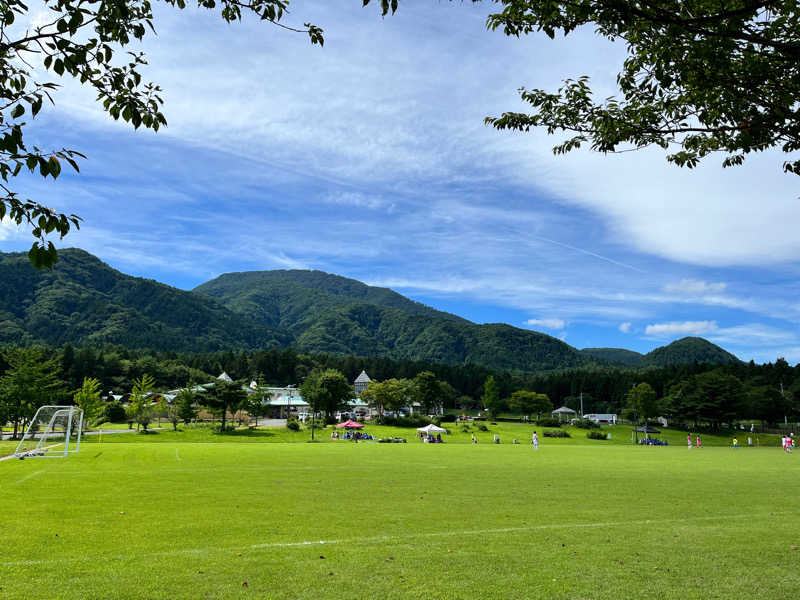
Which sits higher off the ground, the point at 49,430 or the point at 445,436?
the point at 49,430

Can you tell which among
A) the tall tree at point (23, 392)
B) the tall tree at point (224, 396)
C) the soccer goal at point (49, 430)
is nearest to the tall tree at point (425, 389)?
the tall tree at point (224, 396)

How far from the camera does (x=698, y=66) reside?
22.5 feet

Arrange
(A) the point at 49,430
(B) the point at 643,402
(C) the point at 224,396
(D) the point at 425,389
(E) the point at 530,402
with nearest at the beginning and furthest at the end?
1. (A) the point at 49,430
2. (C) the point at 224,396
3. (B) the point at 643,402
4. (D) the point at 425,389
5. (E) the point at 530,402

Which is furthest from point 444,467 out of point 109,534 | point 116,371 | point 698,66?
point 116,371

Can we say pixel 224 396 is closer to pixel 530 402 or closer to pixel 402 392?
pixel 402 392

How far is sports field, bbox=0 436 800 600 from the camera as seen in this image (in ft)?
22.4

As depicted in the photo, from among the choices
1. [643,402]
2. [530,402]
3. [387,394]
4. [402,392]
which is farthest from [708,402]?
[387,394]

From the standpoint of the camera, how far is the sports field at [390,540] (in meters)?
6.83

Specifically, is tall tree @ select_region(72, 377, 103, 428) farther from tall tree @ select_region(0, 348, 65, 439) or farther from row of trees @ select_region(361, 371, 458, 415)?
row of trees @ select_region(361, 371, 458, 415)

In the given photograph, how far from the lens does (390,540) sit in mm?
9203

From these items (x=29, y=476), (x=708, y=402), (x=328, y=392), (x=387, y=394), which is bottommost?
(x=29, y=476)

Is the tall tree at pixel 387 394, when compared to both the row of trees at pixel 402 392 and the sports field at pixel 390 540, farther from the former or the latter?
the sports field at pixel 390 540

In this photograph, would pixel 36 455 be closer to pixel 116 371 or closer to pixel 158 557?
pixel 158 557

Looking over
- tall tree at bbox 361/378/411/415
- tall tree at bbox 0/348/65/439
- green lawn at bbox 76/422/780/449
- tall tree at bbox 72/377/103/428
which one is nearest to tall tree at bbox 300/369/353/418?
green lawn at bbox 76/422/780/449
